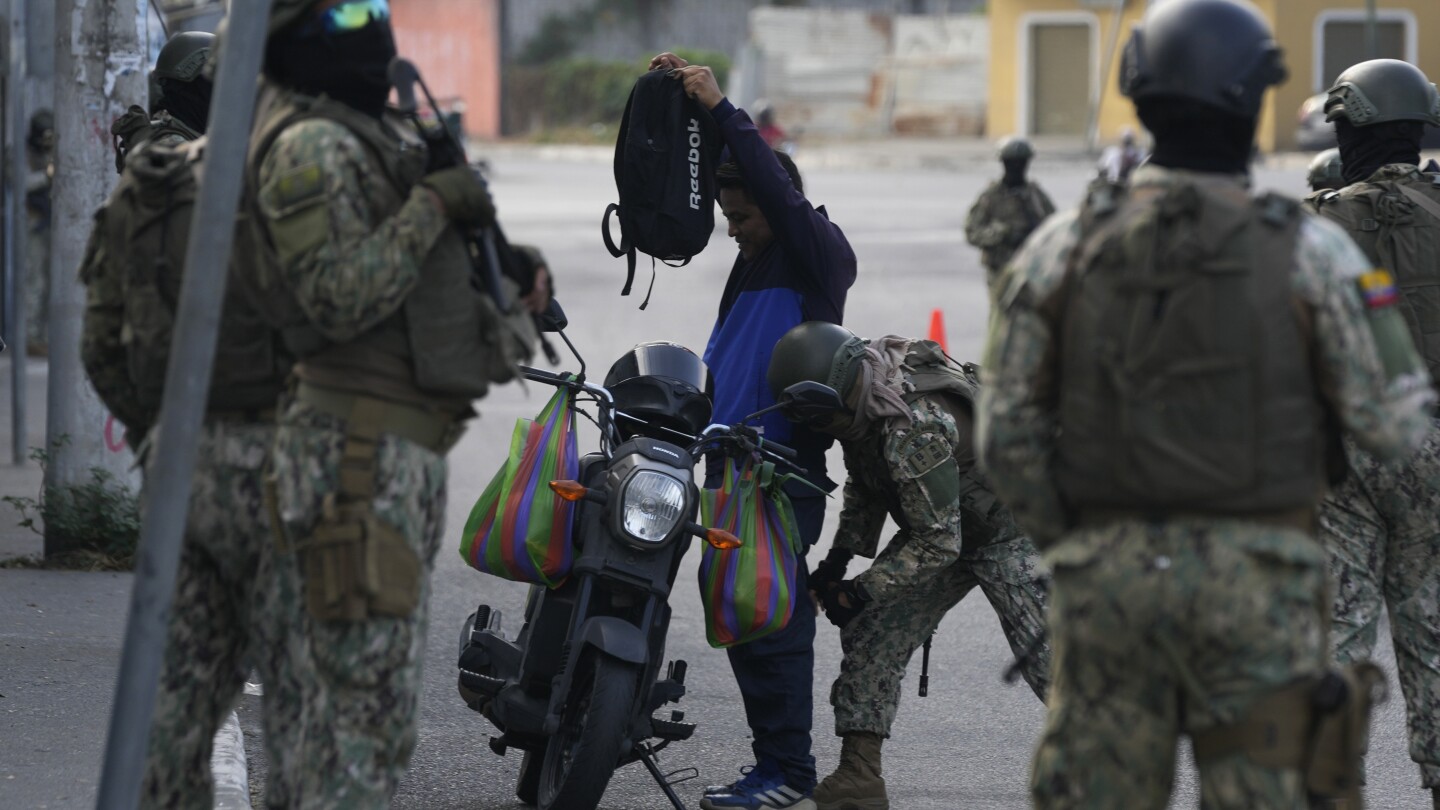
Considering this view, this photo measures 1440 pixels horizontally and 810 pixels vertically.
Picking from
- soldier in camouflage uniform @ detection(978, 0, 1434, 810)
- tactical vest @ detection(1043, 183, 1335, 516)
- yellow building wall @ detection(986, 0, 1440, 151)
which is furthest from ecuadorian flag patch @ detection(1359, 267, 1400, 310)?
yellow building wall @ detection(986, 0, 1440, 151)

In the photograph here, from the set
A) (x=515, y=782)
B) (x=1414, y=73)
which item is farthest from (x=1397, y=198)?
(x=515, y=782)

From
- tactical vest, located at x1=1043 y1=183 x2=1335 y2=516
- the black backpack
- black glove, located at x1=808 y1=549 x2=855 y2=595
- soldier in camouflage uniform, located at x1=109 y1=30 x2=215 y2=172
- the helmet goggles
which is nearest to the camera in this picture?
tactical vest, located at x1=1043 y1=183 x2=1335 y2=516

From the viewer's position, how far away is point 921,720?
616cm

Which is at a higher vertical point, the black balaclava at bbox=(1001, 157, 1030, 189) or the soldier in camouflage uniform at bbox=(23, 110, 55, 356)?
the black balaclava at bbox=(1001, 157, 1030, 189)

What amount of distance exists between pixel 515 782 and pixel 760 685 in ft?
2.52

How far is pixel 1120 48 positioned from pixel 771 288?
104 feet

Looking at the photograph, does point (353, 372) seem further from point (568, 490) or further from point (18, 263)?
point (18, 263)

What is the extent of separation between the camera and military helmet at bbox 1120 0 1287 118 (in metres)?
3.24

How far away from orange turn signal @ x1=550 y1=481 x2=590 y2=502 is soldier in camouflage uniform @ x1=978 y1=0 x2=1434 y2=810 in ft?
5.63

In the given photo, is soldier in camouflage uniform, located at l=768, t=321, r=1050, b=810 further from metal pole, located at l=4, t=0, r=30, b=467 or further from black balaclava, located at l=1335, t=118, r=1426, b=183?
metal pole, located at l=4, t=0, r=30, b=467

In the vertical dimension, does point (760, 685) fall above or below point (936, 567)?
below

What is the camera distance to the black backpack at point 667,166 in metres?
5.58

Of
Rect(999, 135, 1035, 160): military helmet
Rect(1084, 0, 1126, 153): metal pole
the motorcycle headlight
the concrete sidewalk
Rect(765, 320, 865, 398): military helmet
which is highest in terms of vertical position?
Rect(1084, 0, 1126, 153): metal pole

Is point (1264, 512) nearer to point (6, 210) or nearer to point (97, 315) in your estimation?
point (97, 315)
